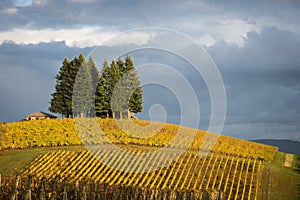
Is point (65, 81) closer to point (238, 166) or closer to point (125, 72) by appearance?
point (125, 72)

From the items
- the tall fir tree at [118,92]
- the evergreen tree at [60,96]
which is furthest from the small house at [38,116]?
the tall fir tree at [118,92]

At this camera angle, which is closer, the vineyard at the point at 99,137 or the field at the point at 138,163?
the field at the point at 138,163

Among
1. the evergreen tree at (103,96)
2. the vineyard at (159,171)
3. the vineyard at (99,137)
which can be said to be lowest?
the vineyard at (159,171)

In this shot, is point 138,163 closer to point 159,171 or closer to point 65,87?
point 159,171

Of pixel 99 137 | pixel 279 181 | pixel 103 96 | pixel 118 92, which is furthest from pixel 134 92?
pixel 279 181

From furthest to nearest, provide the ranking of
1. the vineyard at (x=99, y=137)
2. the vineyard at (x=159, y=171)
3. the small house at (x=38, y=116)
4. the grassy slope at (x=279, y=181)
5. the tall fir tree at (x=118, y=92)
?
the small house at (x=38, y=116), the tall fir tree at (x=118, y=92), the vineyard at (x=99, y=137), the vineyard at (x=159, y=171), the grassy slope at (x=279, y=181)

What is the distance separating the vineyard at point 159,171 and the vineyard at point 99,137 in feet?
11.7

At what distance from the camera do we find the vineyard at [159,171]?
32.0 metres

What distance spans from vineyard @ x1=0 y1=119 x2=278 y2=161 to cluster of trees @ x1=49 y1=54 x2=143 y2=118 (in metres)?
11.5

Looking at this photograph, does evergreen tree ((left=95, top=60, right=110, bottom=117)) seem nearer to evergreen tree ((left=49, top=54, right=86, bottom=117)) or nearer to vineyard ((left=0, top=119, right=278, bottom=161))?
evergreen tree ((left=49, top=54, right=86, bottom=117))

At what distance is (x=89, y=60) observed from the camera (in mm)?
71188

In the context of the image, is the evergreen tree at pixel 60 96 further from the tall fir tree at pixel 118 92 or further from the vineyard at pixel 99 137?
the vineyard at pixel 99 137

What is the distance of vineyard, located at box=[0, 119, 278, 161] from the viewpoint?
44031mm

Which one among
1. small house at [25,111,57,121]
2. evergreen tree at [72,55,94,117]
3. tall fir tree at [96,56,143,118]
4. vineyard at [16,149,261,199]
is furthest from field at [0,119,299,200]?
small house at [25,111,57,121]
